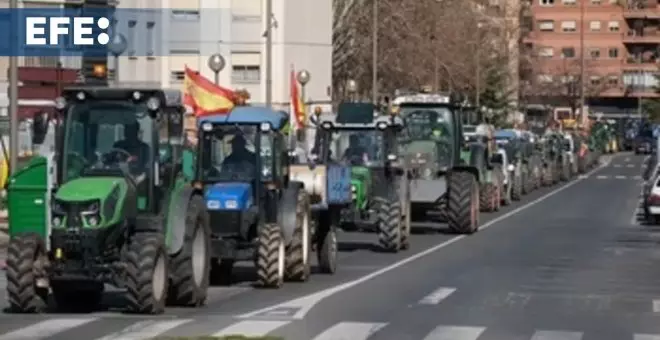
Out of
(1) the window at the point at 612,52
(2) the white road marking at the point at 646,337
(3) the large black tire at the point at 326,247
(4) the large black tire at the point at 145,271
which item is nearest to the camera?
(2) the white road marking at the point at 646,337

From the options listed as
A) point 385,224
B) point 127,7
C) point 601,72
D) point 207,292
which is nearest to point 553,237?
point 385,224

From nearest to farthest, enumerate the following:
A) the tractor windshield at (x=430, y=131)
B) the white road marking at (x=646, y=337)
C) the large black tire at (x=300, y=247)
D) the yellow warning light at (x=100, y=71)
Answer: the white road marking at (x=646, y=337) → the large black tire at (x=300, y=247) → the yellow warning light at (x=100, y=71) → the tractor windshield at (x=430, y=131)

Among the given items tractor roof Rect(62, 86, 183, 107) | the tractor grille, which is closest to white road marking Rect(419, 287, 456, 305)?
the tractor grille

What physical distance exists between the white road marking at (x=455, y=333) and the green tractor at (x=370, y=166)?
39.1 ft

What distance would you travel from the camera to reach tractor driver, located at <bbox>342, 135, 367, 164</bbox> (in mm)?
33469

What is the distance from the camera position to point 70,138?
2112 centimetres

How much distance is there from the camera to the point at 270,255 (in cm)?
2436

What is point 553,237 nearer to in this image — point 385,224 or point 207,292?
point 385,224

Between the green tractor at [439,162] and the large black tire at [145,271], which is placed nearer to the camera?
the large black tire at [145,271]

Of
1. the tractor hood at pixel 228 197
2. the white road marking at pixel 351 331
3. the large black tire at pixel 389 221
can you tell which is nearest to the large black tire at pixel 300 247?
the tractor hood at pixel 228 197

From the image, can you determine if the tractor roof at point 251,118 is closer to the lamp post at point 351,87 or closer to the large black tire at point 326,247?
the large black tire at point 326,247

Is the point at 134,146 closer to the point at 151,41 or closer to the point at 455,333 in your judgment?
the point at 455,333

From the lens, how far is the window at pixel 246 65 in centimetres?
7025

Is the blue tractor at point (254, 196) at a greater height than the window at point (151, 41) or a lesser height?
→ lesser
